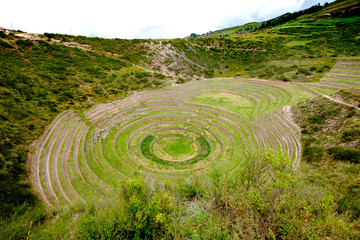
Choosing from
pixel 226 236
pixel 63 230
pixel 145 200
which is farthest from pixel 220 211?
pixel 63 230

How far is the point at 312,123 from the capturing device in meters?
26.3

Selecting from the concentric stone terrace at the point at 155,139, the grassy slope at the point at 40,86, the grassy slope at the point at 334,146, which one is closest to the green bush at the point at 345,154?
the grassy slope at the point at 334,146

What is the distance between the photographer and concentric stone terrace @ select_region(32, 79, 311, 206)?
66.3 ft

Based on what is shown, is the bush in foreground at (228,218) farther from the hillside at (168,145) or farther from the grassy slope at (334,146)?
the grassy slope at (334,146)

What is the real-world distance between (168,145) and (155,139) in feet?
9.67

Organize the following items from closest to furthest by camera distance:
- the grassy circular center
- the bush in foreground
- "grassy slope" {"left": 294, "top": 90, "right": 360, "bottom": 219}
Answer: the bush in foreground → "grassy slope" {"left": 294, "top": 90, "right": 360, "bottom": 219} → the grassy circular center

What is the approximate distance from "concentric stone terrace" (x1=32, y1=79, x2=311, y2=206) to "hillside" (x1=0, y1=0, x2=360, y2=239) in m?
0.19

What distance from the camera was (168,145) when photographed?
30219 mm

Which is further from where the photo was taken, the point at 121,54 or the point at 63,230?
the point at 121,54

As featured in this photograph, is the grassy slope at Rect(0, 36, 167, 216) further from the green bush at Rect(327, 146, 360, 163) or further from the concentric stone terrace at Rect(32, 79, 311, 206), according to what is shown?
the green bush at Rect(327, 146, 360, 163)

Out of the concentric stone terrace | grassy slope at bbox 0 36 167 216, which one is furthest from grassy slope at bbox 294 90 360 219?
grassy slope at bbox 0 36 167 216

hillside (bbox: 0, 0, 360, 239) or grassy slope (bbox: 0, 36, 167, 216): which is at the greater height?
grassy slope (bbox: 0, 36, 167, 216)

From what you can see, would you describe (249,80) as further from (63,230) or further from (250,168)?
(63,230)

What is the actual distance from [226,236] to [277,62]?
71.7m
